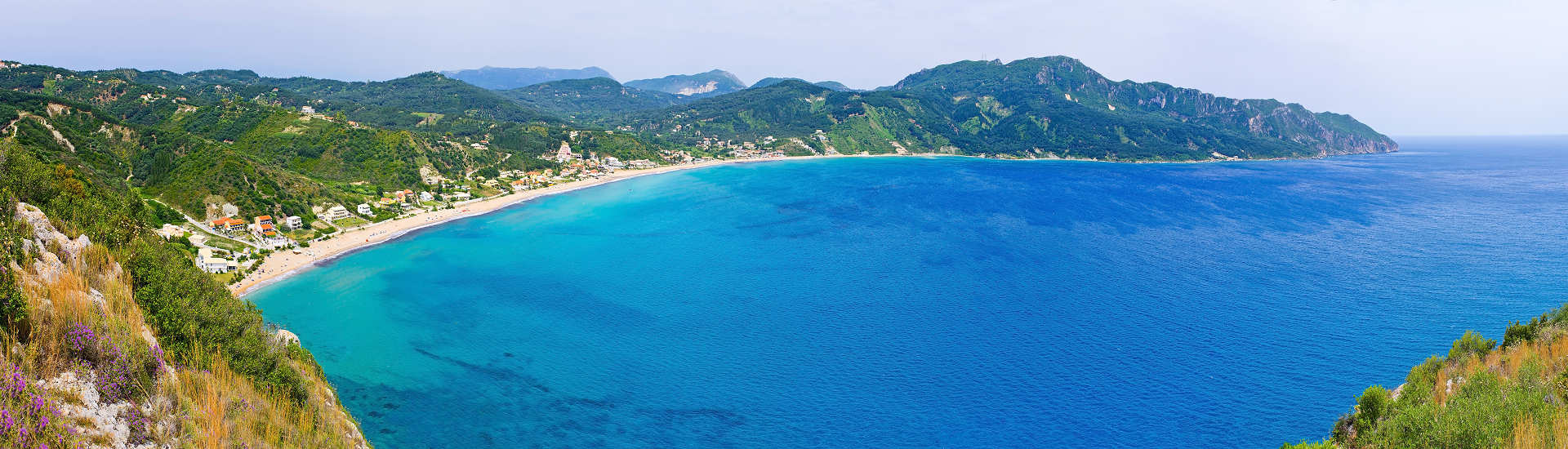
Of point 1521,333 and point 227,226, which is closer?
point 1521,333

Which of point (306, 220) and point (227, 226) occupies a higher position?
point (227, 226)

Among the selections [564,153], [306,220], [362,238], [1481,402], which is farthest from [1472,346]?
[564,153]

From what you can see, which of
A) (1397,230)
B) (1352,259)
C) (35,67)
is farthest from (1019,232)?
(35,67)

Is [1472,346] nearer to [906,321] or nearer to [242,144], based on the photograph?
[906,321]

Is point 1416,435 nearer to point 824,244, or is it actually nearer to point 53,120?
point 824,244

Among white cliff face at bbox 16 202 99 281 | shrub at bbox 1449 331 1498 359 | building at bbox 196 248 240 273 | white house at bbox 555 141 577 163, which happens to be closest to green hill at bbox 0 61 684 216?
white house at bbox 555 141 577 163

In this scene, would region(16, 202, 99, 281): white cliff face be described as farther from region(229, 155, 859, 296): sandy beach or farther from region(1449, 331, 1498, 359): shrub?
region(1449, 331, 1498, 359): shrub
